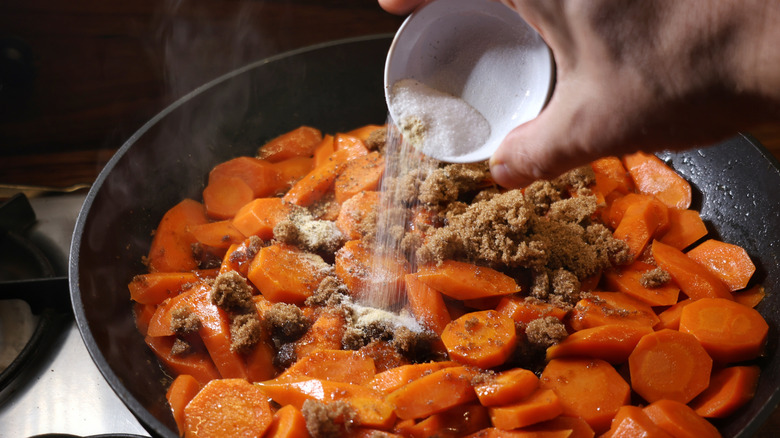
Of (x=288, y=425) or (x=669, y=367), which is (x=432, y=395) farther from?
(x=669, y=367)

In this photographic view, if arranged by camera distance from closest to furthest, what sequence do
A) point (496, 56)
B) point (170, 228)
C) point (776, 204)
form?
point (496, 56), point (776, 204), point (170, 228)

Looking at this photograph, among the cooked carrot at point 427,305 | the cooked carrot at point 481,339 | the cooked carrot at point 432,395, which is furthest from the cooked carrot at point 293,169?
the cooked carrot at point 432,395

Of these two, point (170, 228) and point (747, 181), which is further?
point (170, 228)

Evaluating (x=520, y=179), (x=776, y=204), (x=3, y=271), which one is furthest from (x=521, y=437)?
(x=3, y=271)

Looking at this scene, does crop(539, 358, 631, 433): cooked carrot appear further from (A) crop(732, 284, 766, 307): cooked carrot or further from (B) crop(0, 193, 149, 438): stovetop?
(B) crop(0, 193, 149, 438): stovetop

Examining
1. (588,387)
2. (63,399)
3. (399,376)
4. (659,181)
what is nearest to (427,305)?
(399,376)

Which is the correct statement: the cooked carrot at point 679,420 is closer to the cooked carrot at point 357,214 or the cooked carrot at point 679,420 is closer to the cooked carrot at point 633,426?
the cooked carrot at point 633,426

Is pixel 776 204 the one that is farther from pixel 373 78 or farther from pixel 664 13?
pixel 373 78
